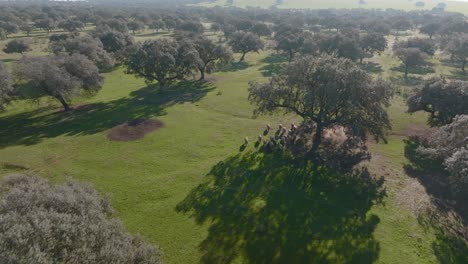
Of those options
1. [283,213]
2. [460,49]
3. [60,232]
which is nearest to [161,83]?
[283,213]

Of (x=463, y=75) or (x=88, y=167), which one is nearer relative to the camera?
(x=88, y=167)

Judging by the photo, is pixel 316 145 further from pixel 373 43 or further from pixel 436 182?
pixel 373 43

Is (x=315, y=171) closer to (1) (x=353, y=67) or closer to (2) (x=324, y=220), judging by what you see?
(2) (x=324, y=220)

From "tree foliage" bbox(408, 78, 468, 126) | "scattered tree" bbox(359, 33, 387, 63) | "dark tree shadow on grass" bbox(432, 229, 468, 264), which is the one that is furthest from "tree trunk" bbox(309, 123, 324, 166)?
"scattered tree" bbox(359, 33, 387, 63)

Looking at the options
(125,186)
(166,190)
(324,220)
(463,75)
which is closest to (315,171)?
(324,220)

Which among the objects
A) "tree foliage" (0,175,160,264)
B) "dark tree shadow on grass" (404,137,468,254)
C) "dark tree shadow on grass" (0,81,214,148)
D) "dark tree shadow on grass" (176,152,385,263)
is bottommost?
"dark tree shadow on grass" (0,81,214,148)

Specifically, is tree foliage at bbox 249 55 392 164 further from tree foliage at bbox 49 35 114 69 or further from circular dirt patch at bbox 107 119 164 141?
tree foliage at bbox 49 35 114 69
